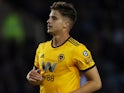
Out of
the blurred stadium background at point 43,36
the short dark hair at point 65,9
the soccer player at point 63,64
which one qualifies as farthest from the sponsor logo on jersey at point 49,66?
the blurred stadium background at point 43,36

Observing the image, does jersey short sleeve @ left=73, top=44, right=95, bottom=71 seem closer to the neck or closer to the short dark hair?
the neck

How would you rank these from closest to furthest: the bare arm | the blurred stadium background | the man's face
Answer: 1. the bare arm
2. the man's face
3. the blurred stadium background

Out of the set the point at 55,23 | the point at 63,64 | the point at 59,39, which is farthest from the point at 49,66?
the point at 55,23

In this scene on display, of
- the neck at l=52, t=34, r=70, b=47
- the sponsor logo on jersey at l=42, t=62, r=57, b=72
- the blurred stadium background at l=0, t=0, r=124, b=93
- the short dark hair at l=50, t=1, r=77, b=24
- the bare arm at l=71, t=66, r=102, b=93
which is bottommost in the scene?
the blurred stadium background at l=0, t=0, r=124, b=93

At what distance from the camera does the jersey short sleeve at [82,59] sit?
271 inches

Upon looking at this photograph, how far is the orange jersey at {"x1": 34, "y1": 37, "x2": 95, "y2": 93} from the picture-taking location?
22.6ft

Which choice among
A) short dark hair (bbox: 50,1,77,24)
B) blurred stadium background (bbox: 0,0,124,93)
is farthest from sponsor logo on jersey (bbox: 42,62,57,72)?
blurred stadium background (bbox: 0,0,124,93)

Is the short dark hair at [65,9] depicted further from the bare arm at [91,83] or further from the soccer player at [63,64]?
the bare arm at [91,83]

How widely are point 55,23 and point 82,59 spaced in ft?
1.81

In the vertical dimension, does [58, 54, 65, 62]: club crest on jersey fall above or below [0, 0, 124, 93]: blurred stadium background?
above

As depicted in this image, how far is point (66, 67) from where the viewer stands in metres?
6.92

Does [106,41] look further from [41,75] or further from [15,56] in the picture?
[41,75]

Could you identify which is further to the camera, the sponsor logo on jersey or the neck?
the neck

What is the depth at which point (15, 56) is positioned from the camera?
36.6 ft
